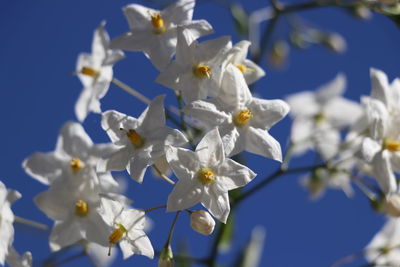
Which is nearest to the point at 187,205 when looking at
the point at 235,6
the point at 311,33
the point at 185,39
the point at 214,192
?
the point at 214,192

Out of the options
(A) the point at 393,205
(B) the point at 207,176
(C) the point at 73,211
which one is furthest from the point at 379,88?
(C) the point at 73,211

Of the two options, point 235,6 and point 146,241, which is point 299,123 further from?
point 146,241

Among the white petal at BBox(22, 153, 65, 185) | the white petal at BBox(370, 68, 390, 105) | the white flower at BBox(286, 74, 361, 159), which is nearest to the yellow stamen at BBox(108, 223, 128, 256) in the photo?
the white petal at BBox(22, 153, 65, 185)

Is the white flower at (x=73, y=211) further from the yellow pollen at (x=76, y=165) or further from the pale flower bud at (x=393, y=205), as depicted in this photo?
the pale flower bud at (x=393, y=205)

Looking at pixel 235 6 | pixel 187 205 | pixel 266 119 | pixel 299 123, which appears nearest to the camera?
pixel 187 205

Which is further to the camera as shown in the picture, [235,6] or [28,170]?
[235,6]

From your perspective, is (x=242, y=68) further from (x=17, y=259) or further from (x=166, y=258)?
(x=17, y=259)

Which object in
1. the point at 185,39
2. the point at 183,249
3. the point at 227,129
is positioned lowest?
the point at 183,249

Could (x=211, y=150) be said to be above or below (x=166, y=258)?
above
